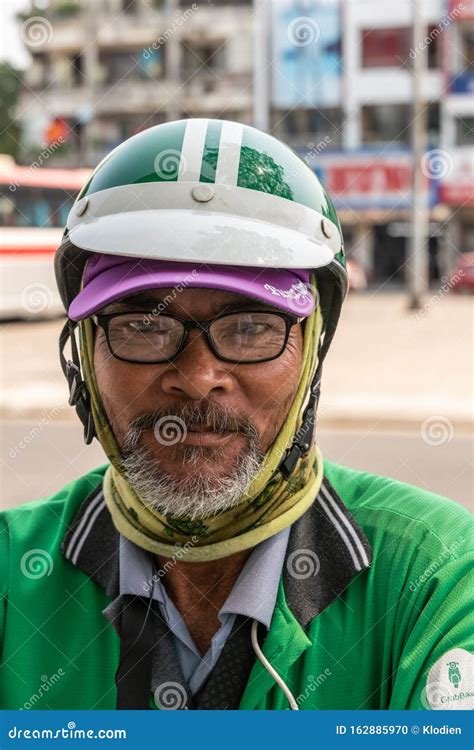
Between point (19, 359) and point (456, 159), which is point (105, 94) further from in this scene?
point (19, 359)

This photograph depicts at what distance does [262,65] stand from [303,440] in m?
34.4

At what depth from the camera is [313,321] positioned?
1.70 metres

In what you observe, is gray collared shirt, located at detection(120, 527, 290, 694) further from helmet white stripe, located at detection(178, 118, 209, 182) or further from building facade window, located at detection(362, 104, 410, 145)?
building facade window, located at detection(362, 104, 410, 145)

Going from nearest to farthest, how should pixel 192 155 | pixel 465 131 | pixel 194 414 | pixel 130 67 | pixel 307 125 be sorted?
1. pixel 194 414
2. pixel 192 155
3. pixel 465 131
4. pixel 307 125
5. pixel 130 67

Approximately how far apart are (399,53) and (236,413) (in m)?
33.9

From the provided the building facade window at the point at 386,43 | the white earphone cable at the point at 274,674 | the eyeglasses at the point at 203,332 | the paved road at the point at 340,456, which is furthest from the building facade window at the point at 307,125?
the white earphone cable at the point at 274,674

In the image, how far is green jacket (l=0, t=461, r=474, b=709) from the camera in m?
1.42

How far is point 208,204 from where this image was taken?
1681mm

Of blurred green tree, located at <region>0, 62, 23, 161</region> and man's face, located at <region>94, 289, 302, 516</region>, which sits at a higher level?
blurred green tree, located at <region>0, 62, 23, 161</region>

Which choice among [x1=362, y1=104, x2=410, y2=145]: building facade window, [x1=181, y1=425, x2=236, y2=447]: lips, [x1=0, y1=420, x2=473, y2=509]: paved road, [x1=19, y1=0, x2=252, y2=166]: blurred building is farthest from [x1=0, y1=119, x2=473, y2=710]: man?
[x1=19, y1=0, x2=252, y2=166]: blurred building

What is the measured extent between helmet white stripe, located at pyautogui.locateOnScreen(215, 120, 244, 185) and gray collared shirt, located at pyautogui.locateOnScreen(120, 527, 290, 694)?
619mm

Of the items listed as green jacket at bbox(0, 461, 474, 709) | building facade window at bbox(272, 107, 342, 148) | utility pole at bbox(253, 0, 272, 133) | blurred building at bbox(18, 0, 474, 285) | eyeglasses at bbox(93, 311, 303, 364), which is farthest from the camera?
utility pole at bbox(253, 0, 272, 133)

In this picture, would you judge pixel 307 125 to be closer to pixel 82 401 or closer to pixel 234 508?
pixel 82 401

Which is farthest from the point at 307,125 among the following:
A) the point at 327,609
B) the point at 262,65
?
the point at 327,609
